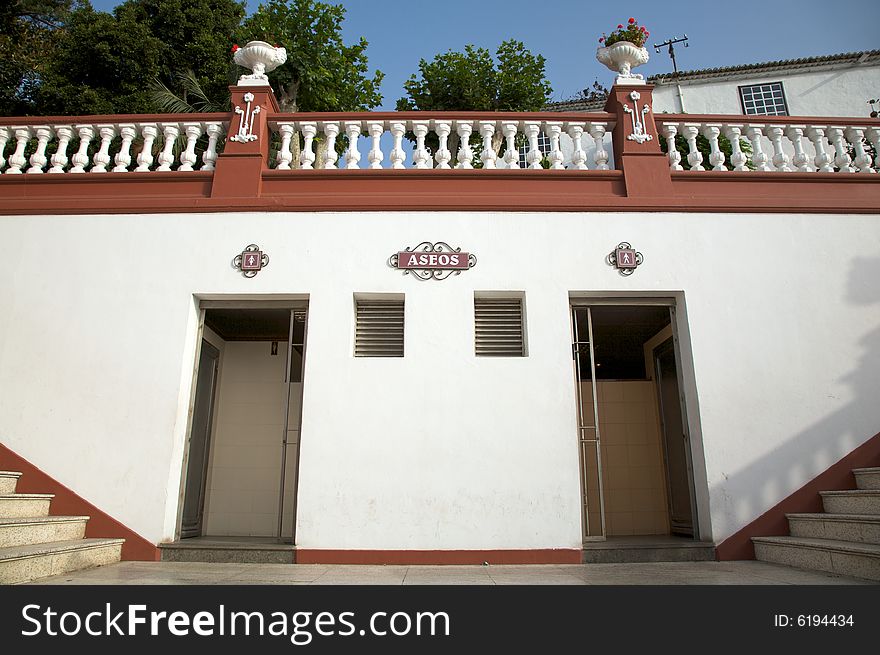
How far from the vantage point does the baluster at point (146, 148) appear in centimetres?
532

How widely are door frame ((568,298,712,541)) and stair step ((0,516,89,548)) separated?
3.70m

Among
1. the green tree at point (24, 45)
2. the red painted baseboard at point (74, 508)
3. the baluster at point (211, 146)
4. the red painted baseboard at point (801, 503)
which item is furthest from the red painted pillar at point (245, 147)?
the green tree at point (24, 45)

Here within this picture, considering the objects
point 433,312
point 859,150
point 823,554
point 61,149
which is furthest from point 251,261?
point 859,150

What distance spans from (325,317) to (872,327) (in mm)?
4448

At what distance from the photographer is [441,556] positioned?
4270mm

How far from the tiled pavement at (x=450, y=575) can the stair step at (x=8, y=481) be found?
107 cm

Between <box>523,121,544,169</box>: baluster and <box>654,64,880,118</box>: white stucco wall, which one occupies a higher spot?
<box>654,64,880,118</box>: white stucco wall

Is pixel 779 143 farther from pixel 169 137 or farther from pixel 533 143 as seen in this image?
pixel 169 137

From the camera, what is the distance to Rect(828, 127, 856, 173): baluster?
5406 mm

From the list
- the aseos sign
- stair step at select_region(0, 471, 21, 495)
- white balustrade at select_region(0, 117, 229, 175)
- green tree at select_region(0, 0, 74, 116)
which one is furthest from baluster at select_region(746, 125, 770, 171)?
green tree at select_region(0, 0, 74, 116)

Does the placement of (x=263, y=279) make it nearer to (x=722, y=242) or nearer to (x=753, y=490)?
(x=722, y=242)

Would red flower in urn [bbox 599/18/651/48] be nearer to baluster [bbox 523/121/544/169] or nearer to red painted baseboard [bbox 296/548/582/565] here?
baluster [bbox 523/121/544/169]

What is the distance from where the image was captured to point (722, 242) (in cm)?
503

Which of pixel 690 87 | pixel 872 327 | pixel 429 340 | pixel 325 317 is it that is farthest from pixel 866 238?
pixel 690 87
